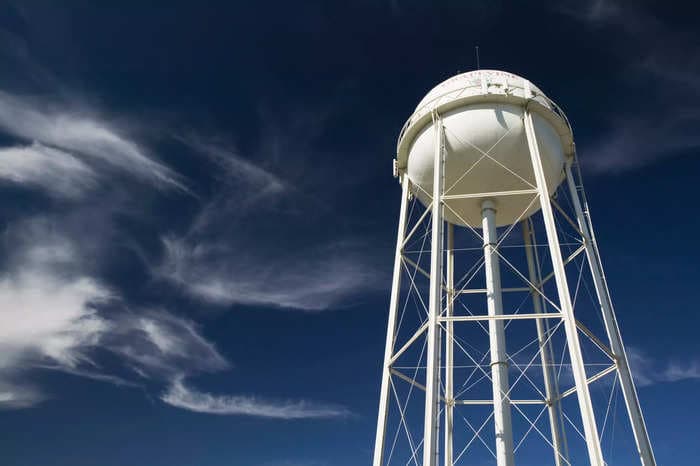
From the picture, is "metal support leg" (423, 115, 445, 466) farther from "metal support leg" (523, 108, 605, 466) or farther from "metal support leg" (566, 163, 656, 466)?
"metal support leg" (566, 163, 656, 466)

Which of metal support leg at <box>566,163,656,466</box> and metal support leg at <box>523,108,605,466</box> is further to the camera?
metal support leg at <box>566,163,656,466</box>

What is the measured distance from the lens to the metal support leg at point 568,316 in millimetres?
8992

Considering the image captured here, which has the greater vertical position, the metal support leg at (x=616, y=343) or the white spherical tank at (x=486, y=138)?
the white spherical tank at (x=486, y=138)

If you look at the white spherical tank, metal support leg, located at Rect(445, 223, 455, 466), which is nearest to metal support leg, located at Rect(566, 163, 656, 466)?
the white spherical tank

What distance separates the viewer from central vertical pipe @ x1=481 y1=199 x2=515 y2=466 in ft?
35.9

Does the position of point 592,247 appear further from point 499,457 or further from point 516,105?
point 499,457

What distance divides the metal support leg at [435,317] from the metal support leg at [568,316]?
2.03 meters

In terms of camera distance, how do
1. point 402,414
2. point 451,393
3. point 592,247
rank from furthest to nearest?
point 451,393 < point 592,247 < point 402,414

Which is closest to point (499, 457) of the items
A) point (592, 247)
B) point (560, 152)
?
point (592, 247)

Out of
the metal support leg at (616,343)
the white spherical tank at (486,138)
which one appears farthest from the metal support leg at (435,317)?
the metal support leg at (616,343)

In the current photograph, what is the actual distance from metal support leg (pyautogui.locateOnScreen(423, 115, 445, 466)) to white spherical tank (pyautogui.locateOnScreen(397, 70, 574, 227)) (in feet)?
1.18

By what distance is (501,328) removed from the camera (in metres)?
11.9

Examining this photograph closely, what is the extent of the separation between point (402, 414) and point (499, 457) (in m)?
2.12

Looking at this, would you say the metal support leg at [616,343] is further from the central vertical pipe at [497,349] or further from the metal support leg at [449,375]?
the metal support leg at [449,375]
